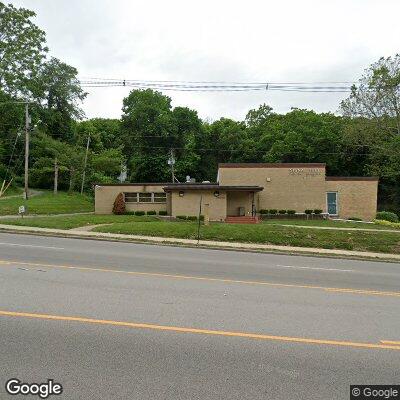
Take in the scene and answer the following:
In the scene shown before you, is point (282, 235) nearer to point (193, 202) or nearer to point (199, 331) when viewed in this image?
point (193, 202)

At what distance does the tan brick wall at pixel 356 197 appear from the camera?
33031 mm

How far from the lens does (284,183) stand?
107 ft

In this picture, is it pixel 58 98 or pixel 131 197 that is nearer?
pixel 131 197

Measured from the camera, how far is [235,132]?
205ft

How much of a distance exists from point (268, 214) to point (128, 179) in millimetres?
36618

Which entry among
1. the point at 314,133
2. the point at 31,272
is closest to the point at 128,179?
the point at 314,133

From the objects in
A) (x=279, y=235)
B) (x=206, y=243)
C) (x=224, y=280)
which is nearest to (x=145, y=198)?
(x=206, y=243)

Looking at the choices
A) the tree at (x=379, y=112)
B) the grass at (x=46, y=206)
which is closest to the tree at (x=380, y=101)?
the tree at (x=379, y=112)

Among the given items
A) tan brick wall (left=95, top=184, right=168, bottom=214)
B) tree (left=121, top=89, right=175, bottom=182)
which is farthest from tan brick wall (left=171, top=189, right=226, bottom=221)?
tree (left=121, top=89, right=175, bottom=182)

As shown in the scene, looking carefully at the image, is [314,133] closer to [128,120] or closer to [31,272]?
[128,120]

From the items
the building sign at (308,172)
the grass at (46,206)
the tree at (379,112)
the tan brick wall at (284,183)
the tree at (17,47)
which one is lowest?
the grass at (46,206)

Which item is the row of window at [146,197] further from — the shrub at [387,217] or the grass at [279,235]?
the shrub at [387,217]

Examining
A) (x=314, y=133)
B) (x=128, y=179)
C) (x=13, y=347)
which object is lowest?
(x=13, y=347)

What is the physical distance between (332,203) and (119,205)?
59.0 feet
